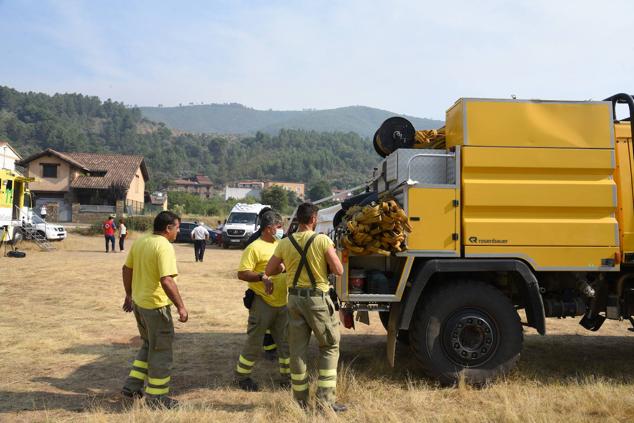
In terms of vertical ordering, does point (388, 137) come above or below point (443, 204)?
above

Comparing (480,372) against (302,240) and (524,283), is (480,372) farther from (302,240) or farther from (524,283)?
(302,240)

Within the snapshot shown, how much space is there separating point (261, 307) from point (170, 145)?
589ft

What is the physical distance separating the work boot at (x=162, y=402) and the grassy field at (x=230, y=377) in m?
0.11

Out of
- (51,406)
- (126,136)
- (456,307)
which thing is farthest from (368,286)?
(126,136)

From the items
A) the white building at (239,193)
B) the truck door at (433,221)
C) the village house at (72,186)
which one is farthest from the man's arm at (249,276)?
the white building at (239,193)

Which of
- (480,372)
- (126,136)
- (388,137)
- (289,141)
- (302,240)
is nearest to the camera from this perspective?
(302,240)

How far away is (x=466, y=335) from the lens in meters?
5.37

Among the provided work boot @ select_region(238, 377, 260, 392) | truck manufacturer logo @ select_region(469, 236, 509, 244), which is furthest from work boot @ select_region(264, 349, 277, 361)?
truck manufacturer logo @ select_region(469, 236, 509, 244)

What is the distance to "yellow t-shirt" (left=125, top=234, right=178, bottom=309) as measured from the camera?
475cm

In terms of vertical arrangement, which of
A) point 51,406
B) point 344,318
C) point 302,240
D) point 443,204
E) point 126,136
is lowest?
point 51,406

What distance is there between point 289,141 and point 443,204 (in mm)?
185172

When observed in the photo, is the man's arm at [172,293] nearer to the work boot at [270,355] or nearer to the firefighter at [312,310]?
the firefighter at [312,310]

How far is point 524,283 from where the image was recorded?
213 inches

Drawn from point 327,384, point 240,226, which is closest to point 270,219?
point 327,384
